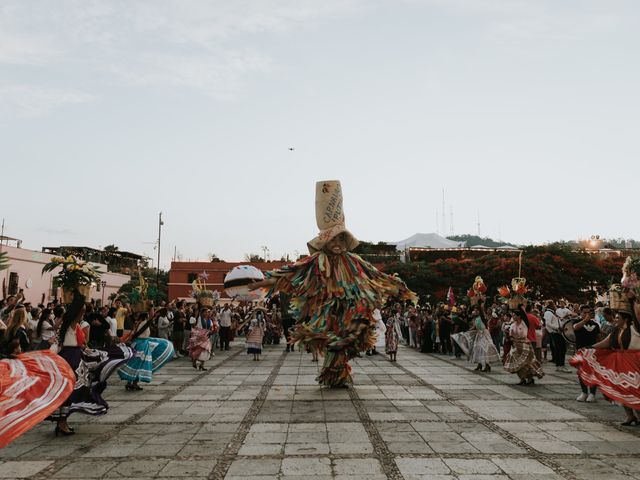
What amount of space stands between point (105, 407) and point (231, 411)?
1.75 m

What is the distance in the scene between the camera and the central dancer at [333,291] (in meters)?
9.53

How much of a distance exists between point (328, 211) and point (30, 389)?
591cm

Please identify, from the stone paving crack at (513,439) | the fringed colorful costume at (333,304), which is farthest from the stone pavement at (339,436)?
the fringed colorful costume at (333,304)

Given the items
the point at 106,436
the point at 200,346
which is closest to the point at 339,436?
the point at 106,436

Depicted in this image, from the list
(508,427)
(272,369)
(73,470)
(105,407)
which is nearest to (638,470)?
(508,427)

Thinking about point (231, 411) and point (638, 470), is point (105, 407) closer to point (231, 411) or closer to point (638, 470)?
point (231, 411)

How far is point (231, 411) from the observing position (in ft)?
25.5

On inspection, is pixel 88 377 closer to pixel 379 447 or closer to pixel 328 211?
pixel 379 447

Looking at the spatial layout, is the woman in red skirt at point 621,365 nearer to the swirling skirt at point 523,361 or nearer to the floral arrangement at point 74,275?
the swirling skirt at point 523,361

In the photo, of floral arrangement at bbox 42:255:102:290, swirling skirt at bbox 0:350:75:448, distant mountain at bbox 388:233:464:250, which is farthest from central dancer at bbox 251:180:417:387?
distant mountain at bbox 388:233:464:250

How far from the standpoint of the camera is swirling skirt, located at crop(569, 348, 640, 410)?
22.1ft

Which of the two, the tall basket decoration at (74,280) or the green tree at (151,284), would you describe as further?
the green tree at (151,284)

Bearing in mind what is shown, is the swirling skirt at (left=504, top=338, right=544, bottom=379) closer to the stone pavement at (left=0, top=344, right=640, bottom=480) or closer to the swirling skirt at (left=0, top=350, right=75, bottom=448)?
the stone pavement at (left=0, top=344, right=640, bottom=480)

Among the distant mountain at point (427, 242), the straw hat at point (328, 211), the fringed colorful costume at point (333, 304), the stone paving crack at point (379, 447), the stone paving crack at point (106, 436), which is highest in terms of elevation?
the distant mountain at point (427, 242)
